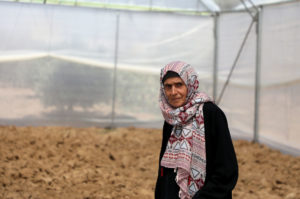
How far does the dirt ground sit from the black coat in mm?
2963

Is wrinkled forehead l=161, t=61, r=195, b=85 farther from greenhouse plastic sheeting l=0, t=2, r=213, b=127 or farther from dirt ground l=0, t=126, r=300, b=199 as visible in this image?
greenhouse plastic sheeting l=0, t=2, r=213, b=127

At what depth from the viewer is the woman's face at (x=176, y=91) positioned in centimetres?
168

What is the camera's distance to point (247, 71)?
714 cm

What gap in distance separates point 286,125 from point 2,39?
6.43m

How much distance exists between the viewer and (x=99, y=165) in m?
5.54

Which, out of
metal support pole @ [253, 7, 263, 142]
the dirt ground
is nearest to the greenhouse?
metal support pole @ [253, 7, 263, 142]

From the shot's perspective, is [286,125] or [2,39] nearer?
[286,125]

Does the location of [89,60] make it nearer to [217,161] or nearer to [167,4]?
[167,4]

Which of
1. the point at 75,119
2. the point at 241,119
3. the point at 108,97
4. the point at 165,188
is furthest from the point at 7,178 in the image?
the point at 241,119

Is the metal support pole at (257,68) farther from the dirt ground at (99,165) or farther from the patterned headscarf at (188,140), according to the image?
the patterned headscarf at (188,140)

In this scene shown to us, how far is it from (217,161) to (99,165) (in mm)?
4321

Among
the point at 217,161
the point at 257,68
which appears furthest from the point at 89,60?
the point at 217,161

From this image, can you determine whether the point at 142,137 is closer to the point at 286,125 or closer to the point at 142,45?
the point at 142,45

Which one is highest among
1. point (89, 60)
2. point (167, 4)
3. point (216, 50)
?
point (167, 4)
